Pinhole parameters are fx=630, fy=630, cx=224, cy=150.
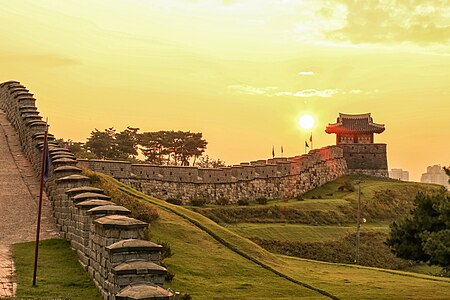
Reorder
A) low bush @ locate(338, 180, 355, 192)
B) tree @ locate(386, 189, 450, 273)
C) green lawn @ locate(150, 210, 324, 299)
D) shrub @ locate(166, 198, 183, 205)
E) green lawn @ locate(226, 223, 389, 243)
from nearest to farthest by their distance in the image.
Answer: tree @ locate(386, 189, 450, 273) → green lawn @ locate(150, 210, 324, 299) → green lawn @ locate(226, 223, 389, 243) → shrub @ locate(166, 198, 183, 205) → low bush @ locate(338, 180, 355, 192)

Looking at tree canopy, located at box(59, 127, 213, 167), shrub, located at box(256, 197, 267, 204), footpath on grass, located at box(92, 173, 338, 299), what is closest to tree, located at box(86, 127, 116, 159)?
tree canopy, located at box(59, 127, 213, 167)

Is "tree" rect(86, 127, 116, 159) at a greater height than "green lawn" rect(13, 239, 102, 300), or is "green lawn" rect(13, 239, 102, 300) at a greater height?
"tree" rect(86, 127, 116, 159)

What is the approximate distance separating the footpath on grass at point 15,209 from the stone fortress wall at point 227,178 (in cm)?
1438

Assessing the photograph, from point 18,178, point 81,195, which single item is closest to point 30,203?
point 18,178

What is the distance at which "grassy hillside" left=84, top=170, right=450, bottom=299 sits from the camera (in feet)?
72.8

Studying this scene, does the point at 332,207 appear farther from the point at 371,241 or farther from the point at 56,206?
the point at 56,206

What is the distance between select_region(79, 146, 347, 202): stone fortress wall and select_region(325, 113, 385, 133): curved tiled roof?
1392cm

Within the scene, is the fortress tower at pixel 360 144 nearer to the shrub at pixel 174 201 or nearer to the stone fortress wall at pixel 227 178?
the stone fortress wall at pixel 227 178

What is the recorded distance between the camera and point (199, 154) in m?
84.0

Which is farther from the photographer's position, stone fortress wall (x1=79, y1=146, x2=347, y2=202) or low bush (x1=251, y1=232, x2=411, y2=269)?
stone fortress wall (x1=79, y1=146, x2=347, y2=202)

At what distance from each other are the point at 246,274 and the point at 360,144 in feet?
213

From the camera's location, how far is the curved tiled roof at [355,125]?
3472 inches

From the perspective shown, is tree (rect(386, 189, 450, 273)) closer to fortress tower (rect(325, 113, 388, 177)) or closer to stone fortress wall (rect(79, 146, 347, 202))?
stone fortress wall (rect(79, 146, 347, 202))

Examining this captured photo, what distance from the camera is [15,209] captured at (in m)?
21.5
